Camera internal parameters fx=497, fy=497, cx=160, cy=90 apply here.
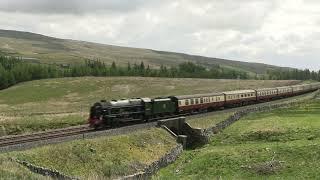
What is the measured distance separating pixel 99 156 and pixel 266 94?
5874cm

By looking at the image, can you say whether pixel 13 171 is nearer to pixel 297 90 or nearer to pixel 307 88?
pixel 297 90

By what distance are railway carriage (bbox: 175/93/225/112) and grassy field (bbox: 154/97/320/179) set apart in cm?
962

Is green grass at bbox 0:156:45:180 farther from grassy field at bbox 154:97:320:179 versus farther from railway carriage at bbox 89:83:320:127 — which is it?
railway carriage at bbox 89:83:320:127

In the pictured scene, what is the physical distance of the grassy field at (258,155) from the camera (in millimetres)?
37500

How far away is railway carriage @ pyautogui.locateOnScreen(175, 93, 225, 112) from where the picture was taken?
64.3 metres

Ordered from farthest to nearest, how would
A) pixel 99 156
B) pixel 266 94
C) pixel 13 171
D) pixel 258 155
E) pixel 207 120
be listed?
pixel 266 94
pixel 207 120
pixel 258 155
pixel 99 156
pixel 13 171

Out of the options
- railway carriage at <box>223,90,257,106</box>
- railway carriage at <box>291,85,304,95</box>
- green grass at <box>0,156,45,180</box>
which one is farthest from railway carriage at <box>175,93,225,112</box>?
railway carriage at <box>291,85,304,95</box>

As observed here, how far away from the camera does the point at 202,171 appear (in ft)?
128

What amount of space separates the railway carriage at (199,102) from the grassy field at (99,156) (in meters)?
20.0

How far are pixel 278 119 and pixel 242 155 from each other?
18719 millimetres

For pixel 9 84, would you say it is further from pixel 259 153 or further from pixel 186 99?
pixel 259 153

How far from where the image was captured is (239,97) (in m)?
79.6

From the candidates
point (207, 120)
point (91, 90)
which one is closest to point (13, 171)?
point (207, 120)

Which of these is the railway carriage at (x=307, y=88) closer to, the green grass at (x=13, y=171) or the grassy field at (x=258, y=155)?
the grassy field at (x=258, y=155)
